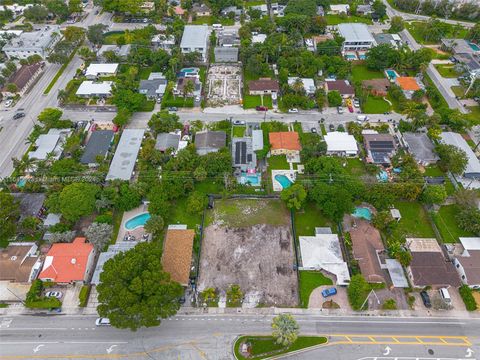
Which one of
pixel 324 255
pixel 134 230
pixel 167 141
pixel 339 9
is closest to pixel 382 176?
pixel 324 255

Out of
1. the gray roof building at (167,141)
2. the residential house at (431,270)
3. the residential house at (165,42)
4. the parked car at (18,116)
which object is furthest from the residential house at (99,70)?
the residential house at (431,270)

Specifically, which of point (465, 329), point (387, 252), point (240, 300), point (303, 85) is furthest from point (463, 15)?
point (240, 300)

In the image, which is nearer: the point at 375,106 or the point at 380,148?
the point at 380,148

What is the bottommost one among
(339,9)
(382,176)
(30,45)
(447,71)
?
(382,176)

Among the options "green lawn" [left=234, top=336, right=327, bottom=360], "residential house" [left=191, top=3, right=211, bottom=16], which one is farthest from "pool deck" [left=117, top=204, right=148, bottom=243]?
"residential house" [left=191, top=3, right=211, bottom=16]

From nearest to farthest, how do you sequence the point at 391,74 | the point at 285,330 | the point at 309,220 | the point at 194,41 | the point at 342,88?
the point at 285,330 → the point at 309,220 → the point at 342,88 → the point at 391,74 → the point at 194,41

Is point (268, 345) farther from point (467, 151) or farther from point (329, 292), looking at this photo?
point (467, 151)

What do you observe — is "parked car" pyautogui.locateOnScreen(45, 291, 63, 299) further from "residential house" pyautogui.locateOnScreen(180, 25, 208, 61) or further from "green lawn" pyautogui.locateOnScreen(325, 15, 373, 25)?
"green lawn" pyautogui.locateOnScreen(325, 15, 373, 25)

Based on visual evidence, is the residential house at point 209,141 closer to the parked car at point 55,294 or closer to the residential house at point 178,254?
the residential house at point 178,254
